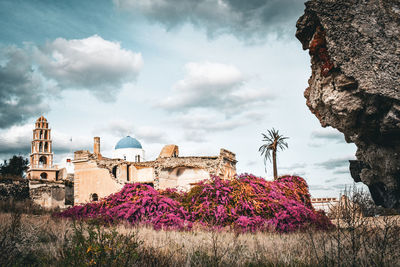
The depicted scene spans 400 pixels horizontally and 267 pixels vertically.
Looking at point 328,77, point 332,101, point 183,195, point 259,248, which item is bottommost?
point 259,248

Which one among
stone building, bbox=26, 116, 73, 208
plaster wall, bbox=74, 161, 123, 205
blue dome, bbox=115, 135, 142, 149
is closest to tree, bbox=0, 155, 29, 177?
stone building, bbox=26, 116, 73, 208

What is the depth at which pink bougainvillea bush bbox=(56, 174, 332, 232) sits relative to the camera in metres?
8.38

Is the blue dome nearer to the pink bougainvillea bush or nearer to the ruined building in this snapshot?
the ruined building

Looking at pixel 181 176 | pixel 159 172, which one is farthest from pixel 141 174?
pixel 159 172

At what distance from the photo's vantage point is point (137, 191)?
34.9 ft

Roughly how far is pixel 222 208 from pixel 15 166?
4672 centimetres

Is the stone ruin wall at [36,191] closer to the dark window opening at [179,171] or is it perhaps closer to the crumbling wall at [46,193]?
the crumbling wall at [46,193]

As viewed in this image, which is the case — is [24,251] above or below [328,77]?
below

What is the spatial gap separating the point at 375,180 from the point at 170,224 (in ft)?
30.7

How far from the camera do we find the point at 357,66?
899 centimetres

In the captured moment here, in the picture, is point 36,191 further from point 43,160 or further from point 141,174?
point 43,160

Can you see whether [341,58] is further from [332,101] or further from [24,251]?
[24,251]

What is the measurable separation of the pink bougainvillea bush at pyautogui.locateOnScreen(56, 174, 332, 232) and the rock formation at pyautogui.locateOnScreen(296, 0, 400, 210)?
3120 millimetres

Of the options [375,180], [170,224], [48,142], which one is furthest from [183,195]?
[48,142]
